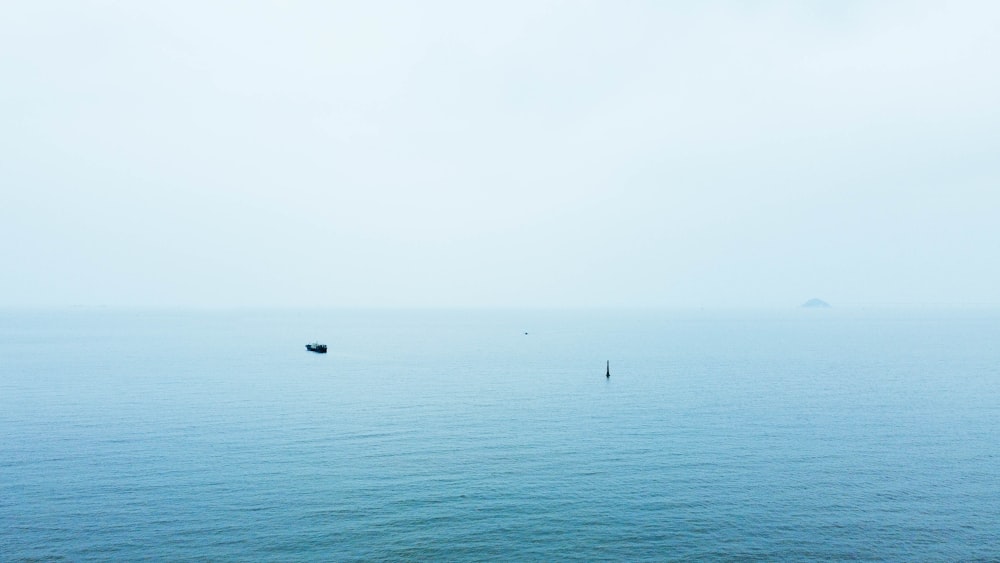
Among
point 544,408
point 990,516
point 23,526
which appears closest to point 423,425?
point 544,408

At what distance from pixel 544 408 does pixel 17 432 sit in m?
68.8

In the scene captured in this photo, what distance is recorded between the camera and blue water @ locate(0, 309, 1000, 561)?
42906 millimetres

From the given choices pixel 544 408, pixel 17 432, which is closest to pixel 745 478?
pixel 544 408

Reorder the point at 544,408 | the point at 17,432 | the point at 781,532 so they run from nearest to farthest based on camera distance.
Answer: the point at 781,532
the point at 17,432
the point at 544,408

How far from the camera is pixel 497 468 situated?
5866cm

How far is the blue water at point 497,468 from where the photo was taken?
42.9 meters

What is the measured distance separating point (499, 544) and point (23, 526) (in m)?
36.6

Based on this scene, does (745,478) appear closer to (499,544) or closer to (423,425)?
(499,544)

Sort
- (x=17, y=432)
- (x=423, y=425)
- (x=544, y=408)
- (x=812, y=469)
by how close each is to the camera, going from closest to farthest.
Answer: (x=812, y=469)
(x=17, y=432)
(x=423, y=425)
(x=544, y=408)

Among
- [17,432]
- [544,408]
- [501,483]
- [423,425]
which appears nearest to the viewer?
[501,483]

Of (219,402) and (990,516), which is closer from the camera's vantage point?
(990,516)

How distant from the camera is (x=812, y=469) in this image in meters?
58.8

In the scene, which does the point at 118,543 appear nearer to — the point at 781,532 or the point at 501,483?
the point at 501,483

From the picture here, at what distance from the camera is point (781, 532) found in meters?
44.7
